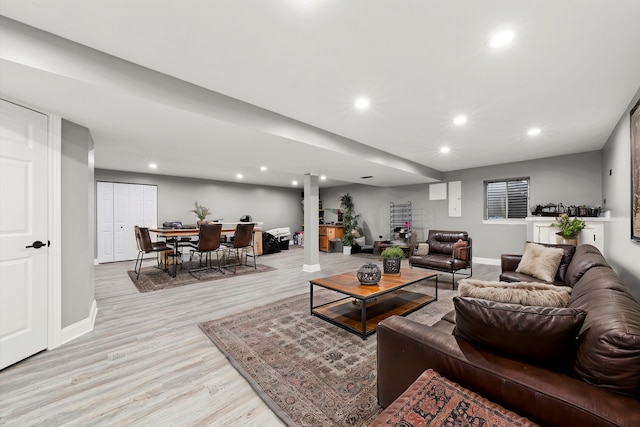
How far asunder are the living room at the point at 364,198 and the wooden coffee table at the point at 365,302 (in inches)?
45.1

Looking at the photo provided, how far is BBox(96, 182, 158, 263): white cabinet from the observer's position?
650cm

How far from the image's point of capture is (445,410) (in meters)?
0.99

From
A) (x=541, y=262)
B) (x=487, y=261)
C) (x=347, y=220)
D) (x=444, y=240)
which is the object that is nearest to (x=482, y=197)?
(x=487, y=261)

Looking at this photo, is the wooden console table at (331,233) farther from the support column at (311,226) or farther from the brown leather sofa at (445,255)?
the brown leather sofa at (445,255)

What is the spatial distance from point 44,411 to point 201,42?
2627mm

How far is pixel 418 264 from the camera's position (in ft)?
15.3

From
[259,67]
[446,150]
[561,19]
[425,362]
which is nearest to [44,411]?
[425,362]

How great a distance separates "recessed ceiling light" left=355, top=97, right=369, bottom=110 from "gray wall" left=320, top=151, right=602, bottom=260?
16.2 feet

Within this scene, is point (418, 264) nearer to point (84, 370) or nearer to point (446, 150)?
point (446, 150)

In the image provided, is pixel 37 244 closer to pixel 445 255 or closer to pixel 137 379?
pixel 137 379

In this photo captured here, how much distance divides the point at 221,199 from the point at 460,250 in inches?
282

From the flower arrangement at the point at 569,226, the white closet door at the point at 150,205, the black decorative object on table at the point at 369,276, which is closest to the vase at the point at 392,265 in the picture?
the black decorative object on table at the point at 369,276

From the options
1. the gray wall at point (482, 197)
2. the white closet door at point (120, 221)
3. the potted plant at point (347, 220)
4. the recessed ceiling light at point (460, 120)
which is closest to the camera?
the recessed ceiling light at point (460, 120)

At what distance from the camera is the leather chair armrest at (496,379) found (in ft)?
2.85
